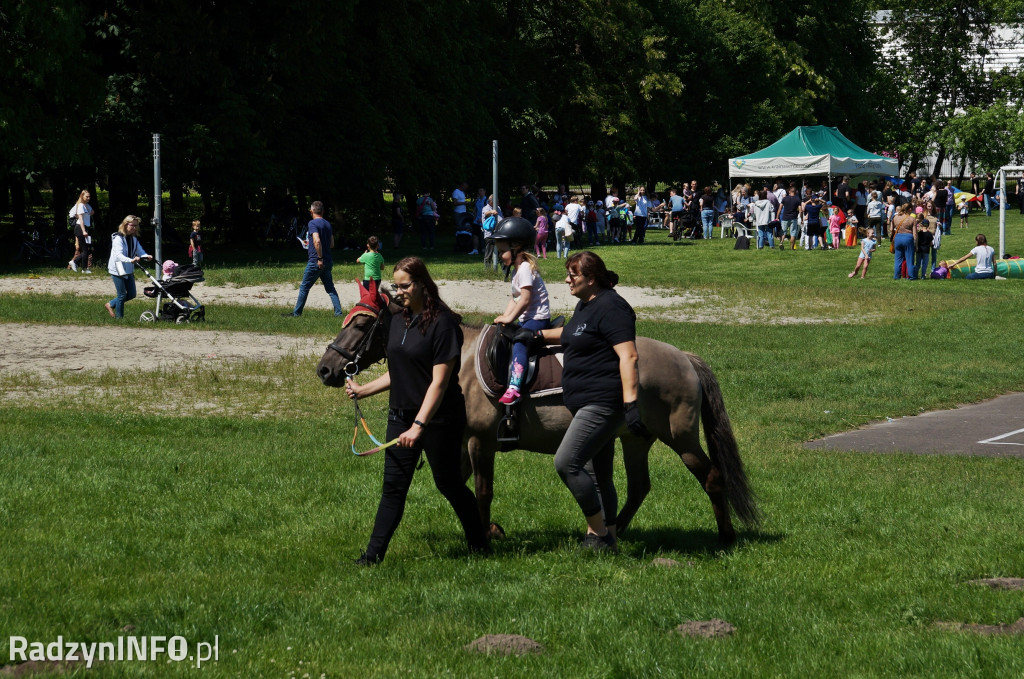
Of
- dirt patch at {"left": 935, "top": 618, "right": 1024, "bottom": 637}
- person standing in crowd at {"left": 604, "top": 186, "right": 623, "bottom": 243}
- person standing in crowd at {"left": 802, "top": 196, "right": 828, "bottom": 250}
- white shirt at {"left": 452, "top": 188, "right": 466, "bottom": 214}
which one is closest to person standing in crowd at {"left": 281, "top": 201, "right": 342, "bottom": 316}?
dirt patch at {"left": 935, "top": 618, "right": 1024, "bottom": 637}

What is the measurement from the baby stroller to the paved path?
39.3 ft

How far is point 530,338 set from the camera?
320 inches

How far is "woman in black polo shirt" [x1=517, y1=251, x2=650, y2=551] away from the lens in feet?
24.8

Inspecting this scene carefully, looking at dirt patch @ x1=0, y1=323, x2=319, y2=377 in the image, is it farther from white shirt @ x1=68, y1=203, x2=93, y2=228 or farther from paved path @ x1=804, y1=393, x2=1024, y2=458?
white shirt @ x1=68, y1=203, x2=93, y2=228

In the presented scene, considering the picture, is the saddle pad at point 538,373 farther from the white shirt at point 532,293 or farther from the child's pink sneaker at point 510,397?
the white shirt at point 532,293

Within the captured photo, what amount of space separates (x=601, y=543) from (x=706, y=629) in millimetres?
1634

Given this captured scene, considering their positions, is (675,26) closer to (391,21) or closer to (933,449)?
(391,21)

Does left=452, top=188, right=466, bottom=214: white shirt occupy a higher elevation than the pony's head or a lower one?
higher

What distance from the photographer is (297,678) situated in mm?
5695

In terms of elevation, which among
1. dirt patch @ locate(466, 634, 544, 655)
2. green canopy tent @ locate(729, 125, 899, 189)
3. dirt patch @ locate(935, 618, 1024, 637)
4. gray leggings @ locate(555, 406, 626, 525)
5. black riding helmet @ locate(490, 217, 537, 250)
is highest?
green canopy tent @ locate(729, 125, 899, 189)

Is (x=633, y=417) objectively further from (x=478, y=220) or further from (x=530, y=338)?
(x=478, y=220)

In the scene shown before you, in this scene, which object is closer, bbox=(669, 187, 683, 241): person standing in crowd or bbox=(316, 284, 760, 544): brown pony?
bbox=(316, 284, 760, 544): brown pony

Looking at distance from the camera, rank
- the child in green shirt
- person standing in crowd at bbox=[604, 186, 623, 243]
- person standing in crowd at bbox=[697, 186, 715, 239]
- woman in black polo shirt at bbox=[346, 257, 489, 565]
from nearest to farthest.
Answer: woman in black polo shirt at bbox=[346, 257, 489, 565], the child in green shirt, person standing in crowd at bbox=[604, 186, 623, 243], person standing in crowd at bbox=[697, 186, 715, 239]

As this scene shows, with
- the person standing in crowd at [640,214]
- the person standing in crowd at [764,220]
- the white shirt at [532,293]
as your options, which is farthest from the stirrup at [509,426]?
the person standing in crowd at [640,214]
